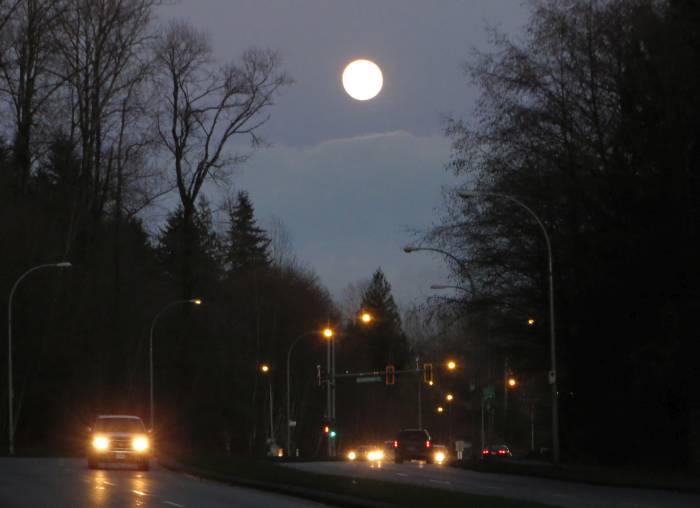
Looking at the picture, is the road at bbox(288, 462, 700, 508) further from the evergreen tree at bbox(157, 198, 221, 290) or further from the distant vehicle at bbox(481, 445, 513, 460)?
the evergreen tree at bbox(157, 198, 221, 290)

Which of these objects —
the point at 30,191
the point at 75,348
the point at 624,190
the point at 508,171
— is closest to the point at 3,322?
the point at 75,348

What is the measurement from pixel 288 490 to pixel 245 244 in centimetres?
8425

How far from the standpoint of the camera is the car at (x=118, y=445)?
39.4 meters

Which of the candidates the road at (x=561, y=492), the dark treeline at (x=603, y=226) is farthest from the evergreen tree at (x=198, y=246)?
the road at (x=561, y=492)

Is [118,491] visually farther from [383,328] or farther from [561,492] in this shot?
[383,328]

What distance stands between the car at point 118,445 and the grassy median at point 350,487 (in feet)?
5.25

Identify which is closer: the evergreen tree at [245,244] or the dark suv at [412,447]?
the dark suv at [412,447]

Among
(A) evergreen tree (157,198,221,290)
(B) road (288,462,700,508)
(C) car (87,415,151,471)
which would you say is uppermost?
(A) evergreen tree (157,198,221,290)

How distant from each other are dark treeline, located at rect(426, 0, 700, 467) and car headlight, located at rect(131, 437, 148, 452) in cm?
1278

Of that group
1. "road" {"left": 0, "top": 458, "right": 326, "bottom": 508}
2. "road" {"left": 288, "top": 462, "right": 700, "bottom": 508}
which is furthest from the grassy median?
"road" {"left": 288, "top": 462, "right": 700, "bottom": 508}

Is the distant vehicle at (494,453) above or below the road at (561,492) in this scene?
above

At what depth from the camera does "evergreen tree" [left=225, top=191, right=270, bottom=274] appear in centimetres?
10106

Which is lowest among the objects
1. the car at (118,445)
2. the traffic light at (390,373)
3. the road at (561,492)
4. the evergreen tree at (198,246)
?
the road at (561,492)

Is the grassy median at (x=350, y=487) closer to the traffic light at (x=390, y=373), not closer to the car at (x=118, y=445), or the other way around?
the car at (x=118, y=445)
